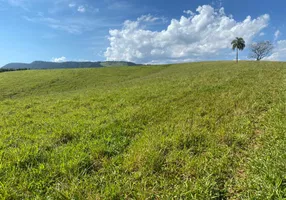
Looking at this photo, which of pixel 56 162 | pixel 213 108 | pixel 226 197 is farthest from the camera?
pixel 213 108

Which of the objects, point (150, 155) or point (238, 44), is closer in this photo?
point (150, 155)

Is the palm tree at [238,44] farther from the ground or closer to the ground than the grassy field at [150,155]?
farther from the ground

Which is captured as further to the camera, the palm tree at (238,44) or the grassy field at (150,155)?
the palm tree at (238,44)

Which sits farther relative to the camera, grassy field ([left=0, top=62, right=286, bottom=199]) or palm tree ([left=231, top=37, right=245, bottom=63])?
palm tree ([left=231, top=37, right=245, bottom=63])

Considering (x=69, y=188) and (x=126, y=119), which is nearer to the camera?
(x=69, y=188)

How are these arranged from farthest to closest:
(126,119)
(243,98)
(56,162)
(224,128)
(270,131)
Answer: (243,98)
(126,119)
(224,128)
(270,131)
(56,162)

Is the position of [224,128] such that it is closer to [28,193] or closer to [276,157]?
[276,157]

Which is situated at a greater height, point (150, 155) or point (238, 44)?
point (238, 44)

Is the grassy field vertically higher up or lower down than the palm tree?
lower down

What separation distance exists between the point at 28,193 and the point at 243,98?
1070 cm

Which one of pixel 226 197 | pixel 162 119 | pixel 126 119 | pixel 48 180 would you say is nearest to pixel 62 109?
pixel 126 119

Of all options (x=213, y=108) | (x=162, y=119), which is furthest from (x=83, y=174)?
(x=213, y=108)

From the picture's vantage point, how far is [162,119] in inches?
322

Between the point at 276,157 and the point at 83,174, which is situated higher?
the point at 276,157
